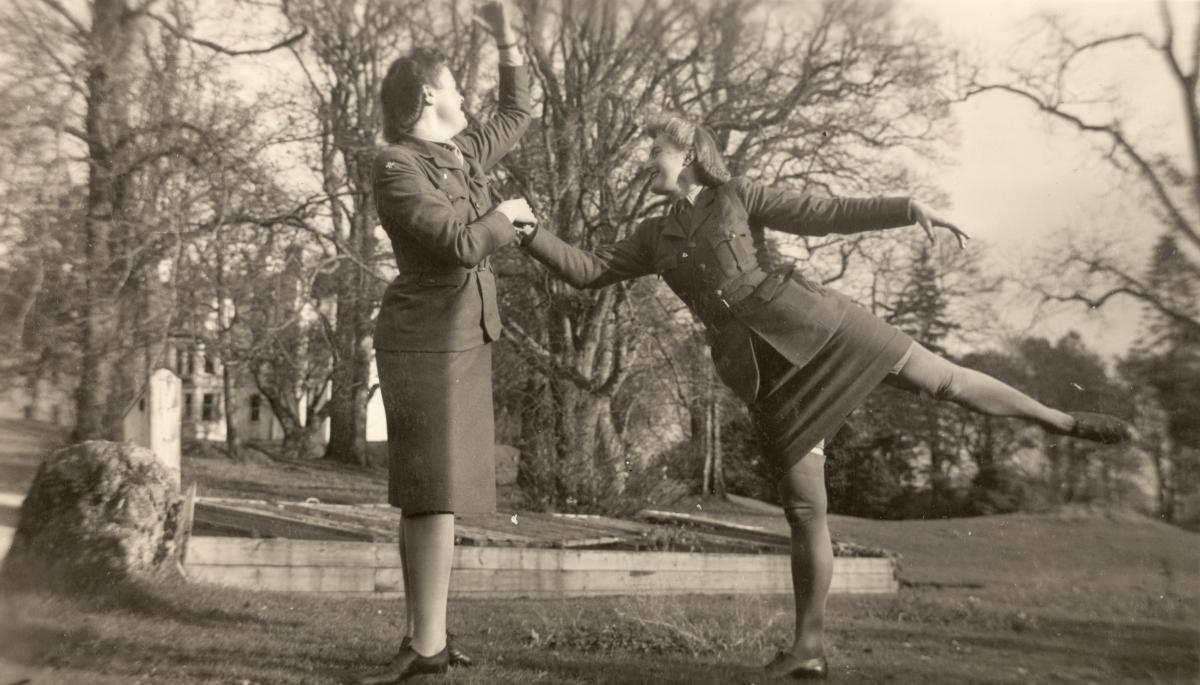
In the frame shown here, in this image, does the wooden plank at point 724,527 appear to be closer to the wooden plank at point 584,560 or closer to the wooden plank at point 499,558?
the wooden plank at point 499,558

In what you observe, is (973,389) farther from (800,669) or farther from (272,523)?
(272,523)

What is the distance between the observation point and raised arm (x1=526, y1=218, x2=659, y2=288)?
2826mm

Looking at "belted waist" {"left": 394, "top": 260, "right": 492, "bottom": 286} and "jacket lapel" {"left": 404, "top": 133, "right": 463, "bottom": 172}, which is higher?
"jacket lapel" {"left": 404, "top": 133, "right": 463, "bottom": 172}

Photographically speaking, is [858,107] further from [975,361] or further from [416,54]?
[416,54]

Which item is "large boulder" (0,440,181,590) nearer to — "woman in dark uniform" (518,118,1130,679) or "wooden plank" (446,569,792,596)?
"wooden plank" (446,569,792,596)

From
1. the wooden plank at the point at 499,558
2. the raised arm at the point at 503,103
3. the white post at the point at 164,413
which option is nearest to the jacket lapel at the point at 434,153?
the raised arm at the point at 503,103

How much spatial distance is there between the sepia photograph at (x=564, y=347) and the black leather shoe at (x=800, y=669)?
0.02 m

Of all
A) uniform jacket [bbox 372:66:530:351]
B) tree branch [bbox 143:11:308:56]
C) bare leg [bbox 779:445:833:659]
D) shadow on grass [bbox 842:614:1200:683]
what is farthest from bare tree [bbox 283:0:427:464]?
shadow on grass [bbox 842:614:1200:683]

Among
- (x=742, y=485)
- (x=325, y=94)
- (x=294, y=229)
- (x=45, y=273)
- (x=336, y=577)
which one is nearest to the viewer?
(x=45, y=273)

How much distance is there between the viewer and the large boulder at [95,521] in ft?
10.1

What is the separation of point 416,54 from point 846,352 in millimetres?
1461

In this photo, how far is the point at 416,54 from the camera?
8.90 ft

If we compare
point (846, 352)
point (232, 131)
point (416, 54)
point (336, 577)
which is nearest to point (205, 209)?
point (232, 131)

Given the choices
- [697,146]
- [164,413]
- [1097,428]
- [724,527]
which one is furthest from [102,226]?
[724,527]
